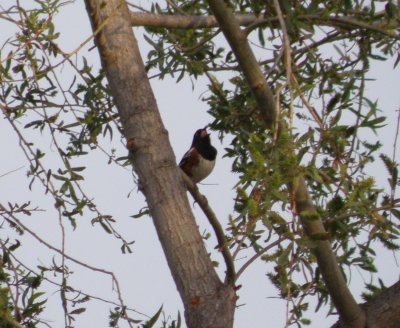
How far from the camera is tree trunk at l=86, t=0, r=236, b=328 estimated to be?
270 cm

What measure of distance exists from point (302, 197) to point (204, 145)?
3523 mm

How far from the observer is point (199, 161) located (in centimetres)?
593

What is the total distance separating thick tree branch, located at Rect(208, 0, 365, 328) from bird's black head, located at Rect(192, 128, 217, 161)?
3033 millimetres

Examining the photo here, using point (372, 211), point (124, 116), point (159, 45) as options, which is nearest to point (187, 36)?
point (159, 45)

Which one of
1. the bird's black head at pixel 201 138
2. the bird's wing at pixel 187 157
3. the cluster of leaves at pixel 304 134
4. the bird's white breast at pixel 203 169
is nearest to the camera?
the cluster of leaves at pixel 304 134

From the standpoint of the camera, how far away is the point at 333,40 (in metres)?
3.38

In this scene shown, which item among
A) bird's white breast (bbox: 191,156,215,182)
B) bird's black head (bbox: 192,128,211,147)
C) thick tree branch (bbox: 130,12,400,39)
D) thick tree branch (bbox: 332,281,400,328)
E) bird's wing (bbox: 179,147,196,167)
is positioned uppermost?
bird's black head (bbox: 192,128,211,147)

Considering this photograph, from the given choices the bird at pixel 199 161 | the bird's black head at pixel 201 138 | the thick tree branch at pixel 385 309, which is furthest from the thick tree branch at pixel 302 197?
the bird's black head at pixel 201 138

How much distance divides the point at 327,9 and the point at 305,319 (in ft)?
3.34

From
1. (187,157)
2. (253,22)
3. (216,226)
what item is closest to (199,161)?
(187,157)

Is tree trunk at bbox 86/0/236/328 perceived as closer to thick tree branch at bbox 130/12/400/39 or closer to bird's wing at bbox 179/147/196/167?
thick tree branch at bbox 130/12/400/39

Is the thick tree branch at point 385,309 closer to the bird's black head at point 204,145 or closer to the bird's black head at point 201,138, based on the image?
the bird's black head at point 204,145

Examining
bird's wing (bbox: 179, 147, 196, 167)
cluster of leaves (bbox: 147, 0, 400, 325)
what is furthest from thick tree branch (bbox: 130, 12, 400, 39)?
bird's wing (bbox: 179, 147, 196, 167)

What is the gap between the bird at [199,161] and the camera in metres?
5.89
